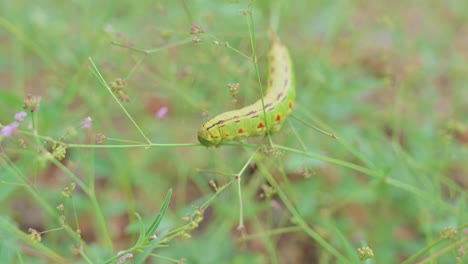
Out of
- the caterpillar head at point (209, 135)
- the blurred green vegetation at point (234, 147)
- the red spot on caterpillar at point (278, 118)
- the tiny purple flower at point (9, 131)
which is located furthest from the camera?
the blurred green vegetation at point (234, 147)

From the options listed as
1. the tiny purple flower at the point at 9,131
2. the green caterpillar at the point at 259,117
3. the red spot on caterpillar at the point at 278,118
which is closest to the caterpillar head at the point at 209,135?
the green caterpillar at the point at 259,117

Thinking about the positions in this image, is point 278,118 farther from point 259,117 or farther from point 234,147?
point 234,147

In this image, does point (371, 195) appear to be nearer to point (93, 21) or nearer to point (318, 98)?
point (318, 98)

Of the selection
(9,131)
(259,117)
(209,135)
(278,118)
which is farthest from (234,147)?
(9,131)

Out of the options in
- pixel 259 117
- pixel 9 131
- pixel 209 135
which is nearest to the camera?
pixel 9 131

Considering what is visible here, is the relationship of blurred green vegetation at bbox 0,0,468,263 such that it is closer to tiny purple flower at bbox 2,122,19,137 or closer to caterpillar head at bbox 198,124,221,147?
caterpillar head at bbox 198,124,221,147

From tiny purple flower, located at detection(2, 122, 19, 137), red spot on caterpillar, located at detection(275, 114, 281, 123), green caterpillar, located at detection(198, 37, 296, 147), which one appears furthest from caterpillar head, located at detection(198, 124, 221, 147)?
tiny purple flower, located at detection(2, 122, 19, 137)

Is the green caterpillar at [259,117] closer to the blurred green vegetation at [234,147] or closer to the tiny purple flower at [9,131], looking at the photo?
the blurred green vegetation at [234,147]
